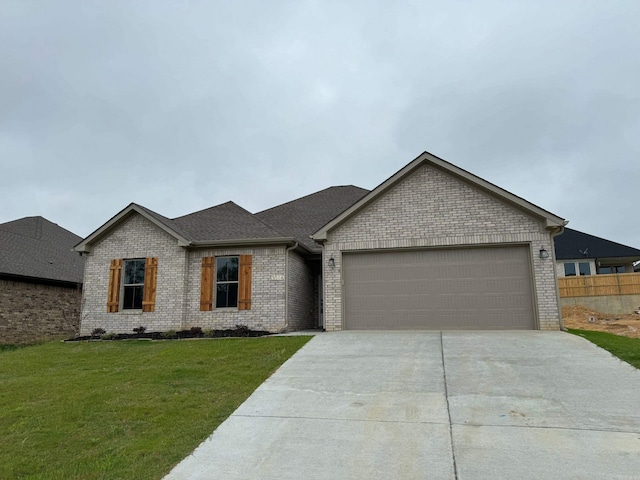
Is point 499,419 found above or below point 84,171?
below

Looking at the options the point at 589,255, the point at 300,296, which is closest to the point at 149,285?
the point at 300,296

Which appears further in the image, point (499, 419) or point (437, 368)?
point (437, 368)

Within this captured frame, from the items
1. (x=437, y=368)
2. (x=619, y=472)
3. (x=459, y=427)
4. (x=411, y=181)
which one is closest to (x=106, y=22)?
(x=411, y=181)

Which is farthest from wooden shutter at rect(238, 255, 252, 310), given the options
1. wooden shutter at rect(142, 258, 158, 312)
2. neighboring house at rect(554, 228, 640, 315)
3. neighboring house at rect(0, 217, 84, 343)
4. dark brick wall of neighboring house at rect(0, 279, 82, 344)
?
neighboring house at rect(554, 228, 640, 315)

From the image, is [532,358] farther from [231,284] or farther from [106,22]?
[106,22]

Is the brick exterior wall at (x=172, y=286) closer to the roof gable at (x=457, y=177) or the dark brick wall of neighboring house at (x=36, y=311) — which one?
the roof gable at (x=457, y=177)

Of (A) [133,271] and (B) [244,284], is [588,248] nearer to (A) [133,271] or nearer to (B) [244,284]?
(B) [244,284]

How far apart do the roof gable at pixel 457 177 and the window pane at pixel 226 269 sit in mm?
2869

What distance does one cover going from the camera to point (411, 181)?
13.1 meters

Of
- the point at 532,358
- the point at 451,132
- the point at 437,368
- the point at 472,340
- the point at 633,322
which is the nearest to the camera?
the point at 437,368

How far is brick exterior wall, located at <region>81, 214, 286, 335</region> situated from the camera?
13406 mm

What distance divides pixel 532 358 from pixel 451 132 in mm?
16712

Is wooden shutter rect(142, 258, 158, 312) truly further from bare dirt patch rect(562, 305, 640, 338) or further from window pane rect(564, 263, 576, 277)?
window pane rect(564, 263, 576, 277)

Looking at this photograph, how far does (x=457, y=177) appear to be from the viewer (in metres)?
12.7
